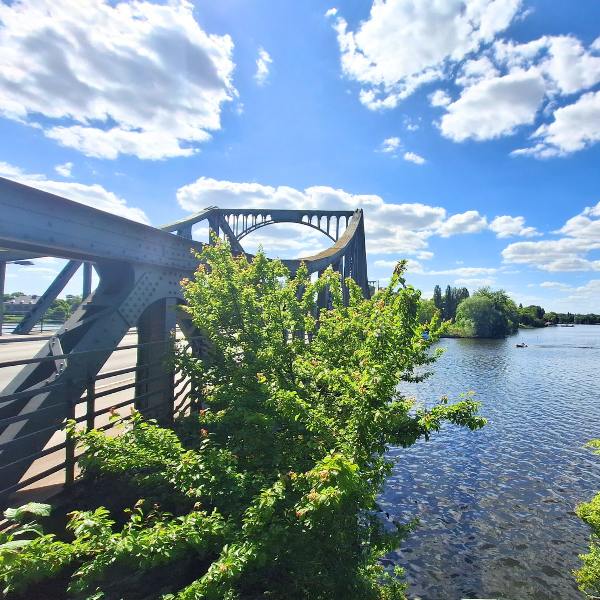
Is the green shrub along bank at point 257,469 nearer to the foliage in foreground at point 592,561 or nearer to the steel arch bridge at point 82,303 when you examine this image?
the steel arch bridge at point 82,303

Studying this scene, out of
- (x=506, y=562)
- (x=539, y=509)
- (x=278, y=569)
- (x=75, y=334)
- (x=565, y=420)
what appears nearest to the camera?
(x=278, y=569)

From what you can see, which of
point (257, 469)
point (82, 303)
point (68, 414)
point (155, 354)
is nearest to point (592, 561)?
point (257, 469)

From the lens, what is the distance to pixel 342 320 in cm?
628

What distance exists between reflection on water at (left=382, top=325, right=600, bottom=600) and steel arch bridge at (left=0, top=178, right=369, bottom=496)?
6364 millimetres

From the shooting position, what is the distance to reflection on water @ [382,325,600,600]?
768 centimetres

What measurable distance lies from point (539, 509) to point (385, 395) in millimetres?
8898

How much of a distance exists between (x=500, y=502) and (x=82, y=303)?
10.9 metres

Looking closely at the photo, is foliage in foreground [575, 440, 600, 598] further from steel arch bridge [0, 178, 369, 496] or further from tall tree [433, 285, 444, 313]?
tall tree [433, 285, 444, 313]

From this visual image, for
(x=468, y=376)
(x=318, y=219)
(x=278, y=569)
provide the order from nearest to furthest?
(x=278, y=569)
(x=468, y=376)
(x=318, y=219)

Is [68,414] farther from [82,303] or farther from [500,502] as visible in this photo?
[500,502]

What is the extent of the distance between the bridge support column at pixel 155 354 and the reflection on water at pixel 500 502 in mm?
5455

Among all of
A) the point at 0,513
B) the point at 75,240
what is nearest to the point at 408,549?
the point at 0,513

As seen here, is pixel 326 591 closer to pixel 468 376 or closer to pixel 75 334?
pixel 75 334

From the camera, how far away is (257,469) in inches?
183
